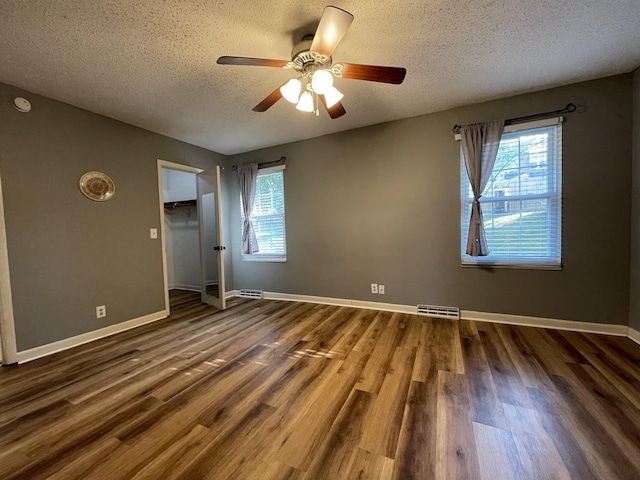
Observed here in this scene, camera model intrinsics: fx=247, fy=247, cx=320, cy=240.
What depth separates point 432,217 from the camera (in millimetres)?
3100

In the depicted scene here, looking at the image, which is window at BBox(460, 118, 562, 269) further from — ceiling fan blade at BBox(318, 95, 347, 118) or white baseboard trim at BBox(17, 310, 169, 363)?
white baseboard trim at BBox(17, 310, 169, 363)

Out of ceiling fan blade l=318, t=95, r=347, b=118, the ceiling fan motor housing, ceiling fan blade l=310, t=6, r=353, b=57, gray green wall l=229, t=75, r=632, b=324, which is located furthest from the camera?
gray green wall l=229, t=75, r=632, b=324

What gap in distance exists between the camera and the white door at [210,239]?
11.7ft

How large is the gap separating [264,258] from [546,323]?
12.4 ft

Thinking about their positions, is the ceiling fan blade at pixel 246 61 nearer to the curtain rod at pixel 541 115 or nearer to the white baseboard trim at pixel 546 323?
the curtain rod at pixel 541 115

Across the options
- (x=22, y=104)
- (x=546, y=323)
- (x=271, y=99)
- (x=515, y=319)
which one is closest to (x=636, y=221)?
(x=546, y=323)

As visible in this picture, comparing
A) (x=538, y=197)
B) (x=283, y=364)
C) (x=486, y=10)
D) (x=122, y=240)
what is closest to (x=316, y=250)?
(x=283, y=364)

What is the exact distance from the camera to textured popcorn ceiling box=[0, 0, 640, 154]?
1569 mm

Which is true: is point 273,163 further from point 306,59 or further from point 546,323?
point 546,323

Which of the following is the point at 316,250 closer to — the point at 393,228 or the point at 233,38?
the point at 393,228

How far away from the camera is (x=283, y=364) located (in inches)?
82.1

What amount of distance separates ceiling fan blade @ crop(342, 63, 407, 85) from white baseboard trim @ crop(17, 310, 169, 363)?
11.6ft

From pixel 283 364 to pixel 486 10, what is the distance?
2935 millimetres

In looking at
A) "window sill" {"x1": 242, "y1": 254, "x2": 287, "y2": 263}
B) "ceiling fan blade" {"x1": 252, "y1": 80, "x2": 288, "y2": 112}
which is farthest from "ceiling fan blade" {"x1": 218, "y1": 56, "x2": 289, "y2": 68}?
"window sill" {"x1": 242, "y1": 254, "x2": 287, "y2": 263}
